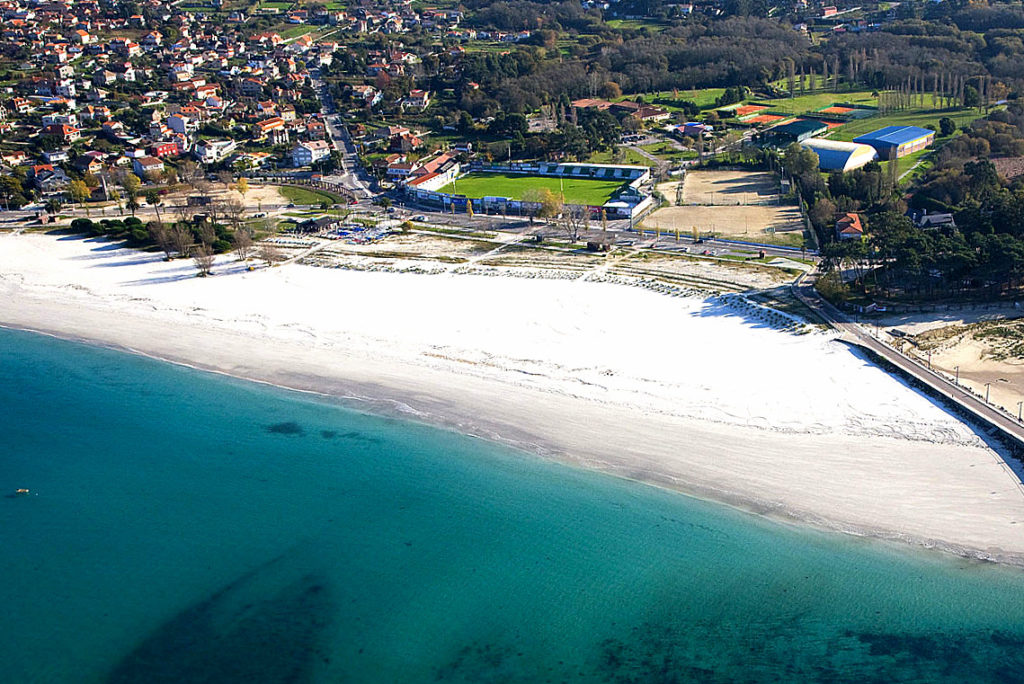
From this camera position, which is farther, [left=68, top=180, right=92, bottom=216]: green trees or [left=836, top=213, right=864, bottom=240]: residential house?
[left=68, top=180, right=92, bottom=216]: green trees

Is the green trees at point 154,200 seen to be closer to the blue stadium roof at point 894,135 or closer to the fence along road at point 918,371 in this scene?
the fence along road at point 918,371

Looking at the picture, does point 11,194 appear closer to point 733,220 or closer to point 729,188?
point 733,220

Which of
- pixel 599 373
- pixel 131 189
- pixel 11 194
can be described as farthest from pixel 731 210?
pixel 11 194

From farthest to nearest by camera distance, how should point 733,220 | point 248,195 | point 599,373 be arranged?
point 248,195 → point 733,220 → point 599,373

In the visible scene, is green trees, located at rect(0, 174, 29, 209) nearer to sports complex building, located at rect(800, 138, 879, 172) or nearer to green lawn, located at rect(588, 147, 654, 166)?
green lawn, located at rect(588, 147, 654, 166)

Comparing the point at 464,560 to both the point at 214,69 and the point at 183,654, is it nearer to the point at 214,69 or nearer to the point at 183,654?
the point at 183,654

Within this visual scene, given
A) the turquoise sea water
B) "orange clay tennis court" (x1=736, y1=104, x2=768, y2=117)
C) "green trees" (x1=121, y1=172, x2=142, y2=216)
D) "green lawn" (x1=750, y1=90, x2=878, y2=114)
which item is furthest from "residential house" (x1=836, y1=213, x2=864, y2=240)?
"green trees" (x1=121, y1=172, x2=142, y2=216)

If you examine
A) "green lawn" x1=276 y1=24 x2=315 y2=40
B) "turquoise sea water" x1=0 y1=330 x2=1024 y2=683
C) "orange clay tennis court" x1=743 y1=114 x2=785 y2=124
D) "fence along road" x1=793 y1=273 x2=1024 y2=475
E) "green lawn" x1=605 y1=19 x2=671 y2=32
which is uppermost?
"green lawn" x1=276 y1=24 x2=315 y2=40
